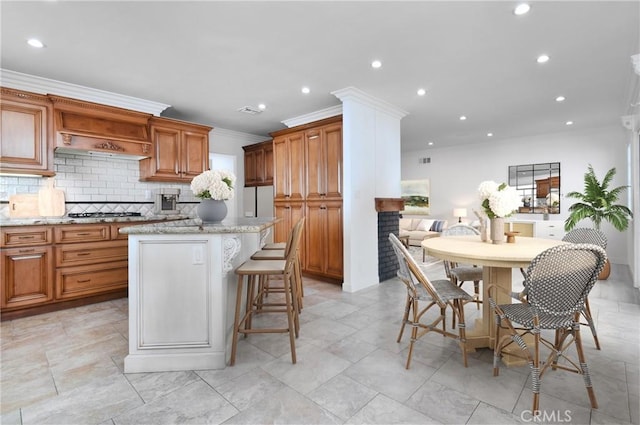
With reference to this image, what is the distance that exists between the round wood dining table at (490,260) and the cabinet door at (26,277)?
3836 millimetres

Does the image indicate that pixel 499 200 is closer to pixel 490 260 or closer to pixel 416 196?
pixel 490 260

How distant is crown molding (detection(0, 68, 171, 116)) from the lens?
3.29 meters

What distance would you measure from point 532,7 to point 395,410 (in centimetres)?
289

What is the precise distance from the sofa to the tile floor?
4576 millimetres

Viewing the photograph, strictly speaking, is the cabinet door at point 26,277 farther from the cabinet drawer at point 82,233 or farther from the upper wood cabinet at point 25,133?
the upper wood cabinet at point 25,133

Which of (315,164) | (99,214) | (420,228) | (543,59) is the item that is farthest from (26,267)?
(420,228)

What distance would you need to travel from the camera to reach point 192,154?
4629 mm

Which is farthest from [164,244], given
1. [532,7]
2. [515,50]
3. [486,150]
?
[486,150]

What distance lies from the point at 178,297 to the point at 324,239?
2.53m

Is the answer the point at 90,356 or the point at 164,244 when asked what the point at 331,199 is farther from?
the point at 90,356

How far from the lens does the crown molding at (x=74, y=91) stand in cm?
329

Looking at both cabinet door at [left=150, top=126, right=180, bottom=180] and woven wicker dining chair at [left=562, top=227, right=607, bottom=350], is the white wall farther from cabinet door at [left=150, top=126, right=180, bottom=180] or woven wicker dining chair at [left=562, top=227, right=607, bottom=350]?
cabinet door at [left=150, top=126, right=180, bottom=180]

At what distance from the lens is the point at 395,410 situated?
1.66 metres

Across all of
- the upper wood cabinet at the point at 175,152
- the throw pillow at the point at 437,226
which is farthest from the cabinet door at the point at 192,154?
the throw pillow at the point at 437,226
